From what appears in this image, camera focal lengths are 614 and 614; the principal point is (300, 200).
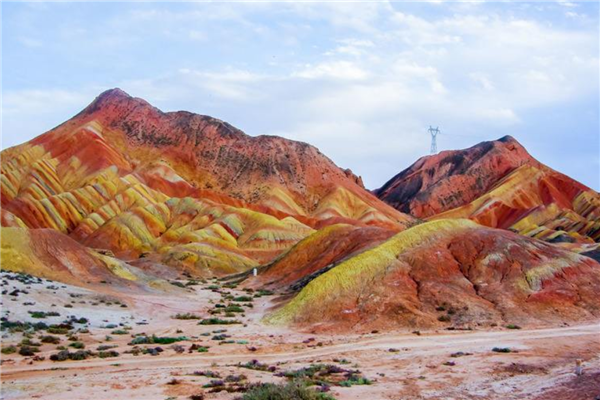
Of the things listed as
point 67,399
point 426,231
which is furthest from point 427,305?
point 67,399

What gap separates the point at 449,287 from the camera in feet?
138

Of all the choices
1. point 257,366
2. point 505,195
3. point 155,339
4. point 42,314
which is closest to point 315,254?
point 42,314

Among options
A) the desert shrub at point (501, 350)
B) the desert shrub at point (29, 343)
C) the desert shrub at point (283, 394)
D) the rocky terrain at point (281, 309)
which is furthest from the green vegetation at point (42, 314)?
the desert shrub at point (501, 350)

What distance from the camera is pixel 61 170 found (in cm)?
13312

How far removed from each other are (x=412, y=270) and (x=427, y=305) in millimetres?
4609

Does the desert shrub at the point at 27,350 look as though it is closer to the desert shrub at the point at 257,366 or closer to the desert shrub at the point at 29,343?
the desert shrub at the point at 29,343

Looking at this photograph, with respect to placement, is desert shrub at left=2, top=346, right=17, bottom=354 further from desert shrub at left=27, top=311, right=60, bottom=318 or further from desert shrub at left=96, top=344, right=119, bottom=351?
desert shrub at left=27, top=311, right=60, bottom=318

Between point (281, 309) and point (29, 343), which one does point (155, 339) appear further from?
point (281, 309)

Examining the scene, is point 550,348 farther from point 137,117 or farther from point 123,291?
point 137,117

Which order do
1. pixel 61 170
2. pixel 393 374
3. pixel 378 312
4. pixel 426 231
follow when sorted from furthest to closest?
1. pixel 61 170
2. pixel 426 231
3. pixel 378 312
4. pixel 393 374

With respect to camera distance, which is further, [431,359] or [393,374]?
[431,359]

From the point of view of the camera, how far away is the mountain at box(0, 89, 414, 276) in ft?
349

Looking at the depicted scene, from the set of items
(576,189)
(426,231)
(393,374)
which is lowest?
(393,374)

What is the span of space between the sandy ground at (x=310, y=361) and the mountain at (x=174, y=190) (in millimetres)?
47868
